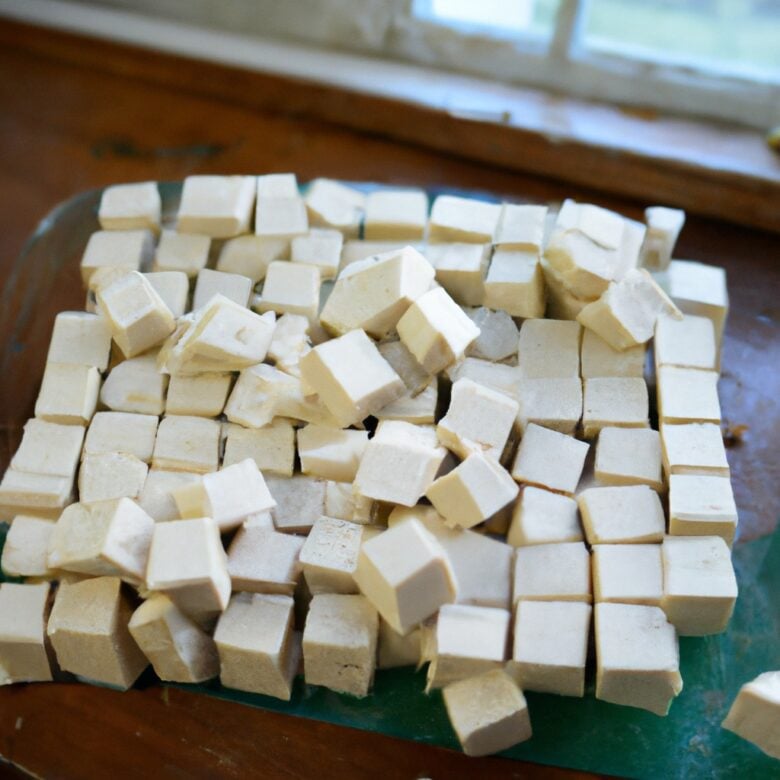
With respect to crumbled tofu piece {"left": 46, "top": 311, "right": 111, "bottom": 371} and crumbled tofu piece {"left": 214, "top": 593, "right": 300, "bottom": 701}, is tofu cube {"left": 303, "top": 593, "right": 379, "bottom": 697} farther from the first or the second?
crumbled tofu piece {"left": 46, "top": 311, "right": 111, "bottom": 371}

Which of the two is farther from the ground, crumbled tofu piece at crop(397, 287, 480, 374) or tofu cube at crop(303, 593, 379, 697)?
crumbled tofu piece at crop(397, 287, 480, 374)

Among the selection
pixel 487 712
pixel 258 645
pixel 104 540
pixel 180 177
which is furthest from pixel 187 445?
pixel 180 177

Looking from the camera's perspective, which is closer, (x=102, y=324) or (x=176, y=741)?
(x=176, y=741)

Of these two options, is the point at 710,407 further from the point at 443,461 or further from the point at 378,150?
the point at 378,150

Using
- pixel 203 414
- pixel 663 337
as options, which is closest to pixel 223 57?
pixel 203 414

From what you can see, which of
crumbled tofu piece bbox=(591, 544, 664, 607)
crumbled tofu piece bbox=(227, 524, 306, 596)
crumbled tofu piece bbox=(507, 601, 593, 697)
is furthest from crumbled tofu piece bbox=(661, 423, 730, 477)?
crumbled tofu piece bbox=(227, 524, 306, 596)

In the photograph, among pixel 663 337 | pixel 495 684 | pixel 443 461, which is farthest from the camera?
pixel 663 337

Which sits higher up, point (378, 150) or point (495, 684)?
point (378, 150)
